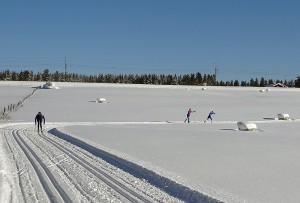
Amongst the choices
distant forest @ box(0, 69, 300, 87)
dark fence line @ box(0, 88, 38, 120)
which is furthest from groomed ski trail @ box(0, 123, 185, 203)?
distant forest @ box(0, 69, 300, 87)

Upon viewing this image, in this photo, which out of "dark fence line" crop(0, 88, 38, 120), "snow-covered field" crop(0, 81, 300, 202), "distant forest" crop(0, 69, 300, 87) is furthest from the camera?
"distant forest" crop(0, 69, 300, 87)

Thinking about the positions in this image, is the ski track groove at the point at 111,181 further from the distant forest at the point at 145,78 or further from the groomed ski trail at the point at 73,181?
the distant forest at the point at 145,78

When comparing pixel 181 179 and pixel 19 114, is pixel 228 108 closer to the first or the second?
pixel 19 114

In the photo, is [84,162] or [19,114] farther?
[19,114]

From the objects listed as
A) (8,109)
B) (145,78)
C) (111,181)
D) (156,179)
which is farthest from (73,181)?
(145,78)

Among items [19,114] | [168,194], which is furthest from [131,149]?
[19,114]

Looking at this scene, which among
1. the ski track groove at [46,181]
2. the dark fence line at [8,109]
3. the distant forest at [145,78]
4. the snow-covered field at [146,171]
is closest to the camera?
the ski track groove at [46,181]

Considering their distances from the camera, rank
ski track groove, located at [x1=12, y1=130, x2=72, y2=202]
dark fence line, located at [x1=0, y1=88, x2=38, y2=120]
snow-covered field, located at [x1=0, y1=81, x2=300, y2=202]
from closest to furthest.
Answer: ski track groove, located at [x1=12, y1=130, x2=72, y2=202] → snow-covered field, located at [x1=0, y1=81, x2=300, y2=202] → dark fence line, located at [x1=0, y1=88, x2=38, y2=120]

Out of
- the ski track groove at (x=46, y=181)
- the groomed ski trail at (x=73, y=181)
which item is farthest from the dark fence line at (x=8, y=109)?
the groomed ski trail at (x=73, y=181)

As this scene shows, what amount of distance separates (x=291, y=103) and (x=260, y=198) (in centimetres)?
6638

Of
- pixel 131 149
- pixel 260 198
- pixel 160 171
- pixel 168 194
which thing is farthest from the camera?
pixel 131 149

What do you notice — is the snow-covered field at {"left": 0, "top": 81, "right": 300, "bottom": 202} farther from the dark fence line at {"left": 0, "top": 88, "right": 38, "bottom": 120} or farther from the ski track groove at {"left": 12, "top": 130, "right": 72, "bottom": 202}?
the dark fence line at {"left": 0, "top": 88, "right": 38, "bottom": 120}

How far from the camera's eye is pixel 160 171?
11172 millimetres

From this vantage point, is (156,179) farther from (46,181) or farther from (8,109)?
(8,109)
